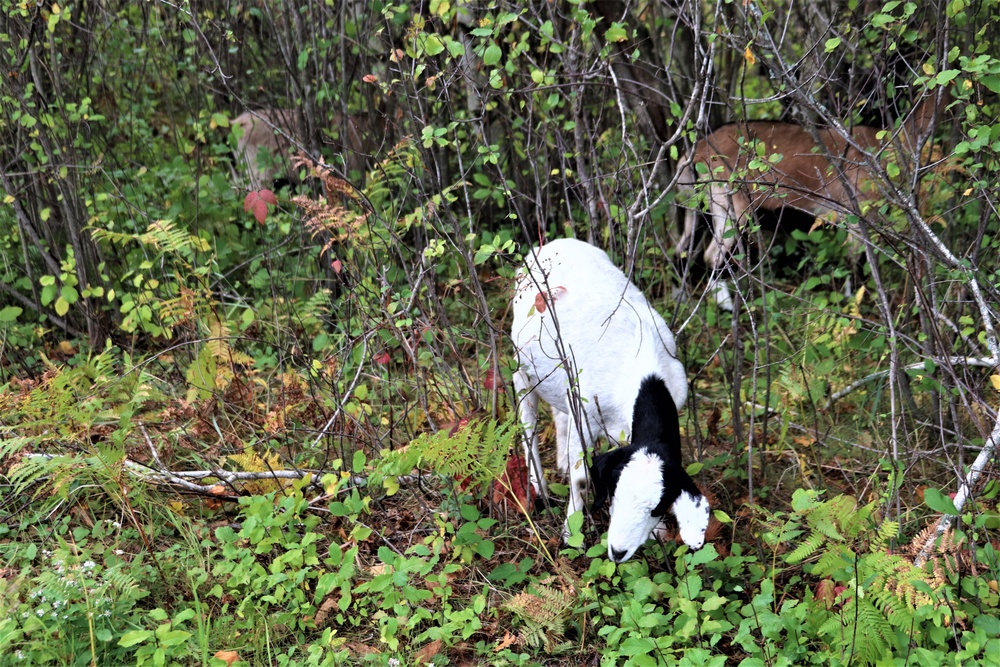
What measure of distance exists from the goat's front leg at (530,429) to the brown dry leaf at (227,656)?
153cm

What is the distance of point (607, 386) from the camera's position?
3.99m

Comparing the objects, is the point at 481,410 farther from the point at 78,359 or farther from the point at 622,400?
the point at 78,359

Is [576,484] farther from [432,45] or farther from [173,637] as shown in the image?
[432,45]

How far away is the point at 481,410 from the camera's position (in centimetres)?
429

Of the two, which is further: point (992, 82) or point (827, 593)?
point (827, 593)

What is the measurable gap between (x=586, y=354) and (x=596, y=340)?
83 mm

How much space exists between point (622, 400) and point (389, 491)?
3.76 feet

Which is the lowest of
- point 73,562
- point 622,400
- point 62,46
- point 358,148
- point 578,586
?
point 578,586

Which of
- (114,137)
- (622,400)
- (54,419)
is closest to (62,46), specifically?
(114,137)

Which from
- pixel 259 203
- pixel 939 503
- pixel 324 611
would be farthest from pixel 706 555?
pixel 259 203

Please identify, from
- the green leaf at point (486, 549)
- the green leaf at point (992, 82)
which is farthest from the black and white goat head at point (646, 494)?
the green leaf at point (992, 82)

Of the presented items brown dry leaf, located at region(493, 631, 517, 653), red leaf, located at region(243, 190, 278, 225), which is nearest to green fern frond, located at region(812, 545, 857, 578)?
brown dry leaf, located at region(493, 631, 517, 653)

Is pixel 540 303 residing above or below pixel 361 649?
above

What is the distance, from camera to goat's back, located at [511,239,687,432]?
3.90m
